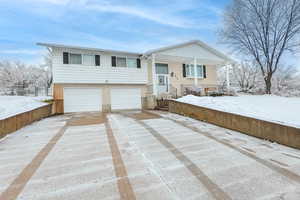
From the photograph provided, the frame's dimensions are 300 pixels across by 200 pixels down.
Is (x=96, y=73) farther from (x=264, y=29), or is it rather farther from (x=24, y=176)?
(x=264, y=29)

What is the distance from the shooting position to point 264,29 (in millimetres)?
12445

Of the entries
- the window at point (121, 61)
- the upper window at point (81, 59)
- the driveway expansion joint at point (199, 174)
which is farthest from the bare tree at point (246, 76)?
the driveway expansion joint at point (199, 174)

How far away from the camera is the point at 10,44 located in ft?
74.7

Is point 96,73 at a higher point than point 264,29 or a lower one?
lower

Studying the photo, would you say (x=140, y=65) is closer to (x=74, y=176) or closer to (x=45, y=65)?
(x=74, y=176)

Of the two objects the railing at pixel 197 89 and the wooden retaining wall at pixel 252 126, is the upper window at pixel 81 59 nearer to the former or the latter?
the railing at pixel 197 89

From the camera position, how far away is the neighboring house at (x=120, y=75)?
10.4m

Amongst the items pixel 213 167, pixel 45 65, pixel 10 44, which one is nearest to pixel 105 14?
pixel 213 167

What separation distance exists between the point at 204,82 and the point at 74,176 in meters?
14.1

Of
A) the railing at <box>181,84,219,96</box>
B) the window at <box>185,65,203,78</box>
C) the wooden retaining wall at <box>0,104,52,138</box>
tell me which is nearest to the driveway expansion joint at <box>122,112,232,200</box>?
the wooden retaining wall at <box>0,104,52,138</box>

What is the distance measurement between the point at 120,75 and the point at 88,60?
251 centimetres

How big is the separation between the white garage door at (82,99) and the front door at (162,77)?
489cm

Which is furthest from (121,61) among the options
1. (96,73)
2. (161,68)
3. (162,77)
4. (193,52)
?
(193,52)

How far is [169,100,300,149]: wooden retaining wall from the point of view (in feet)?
12.9
